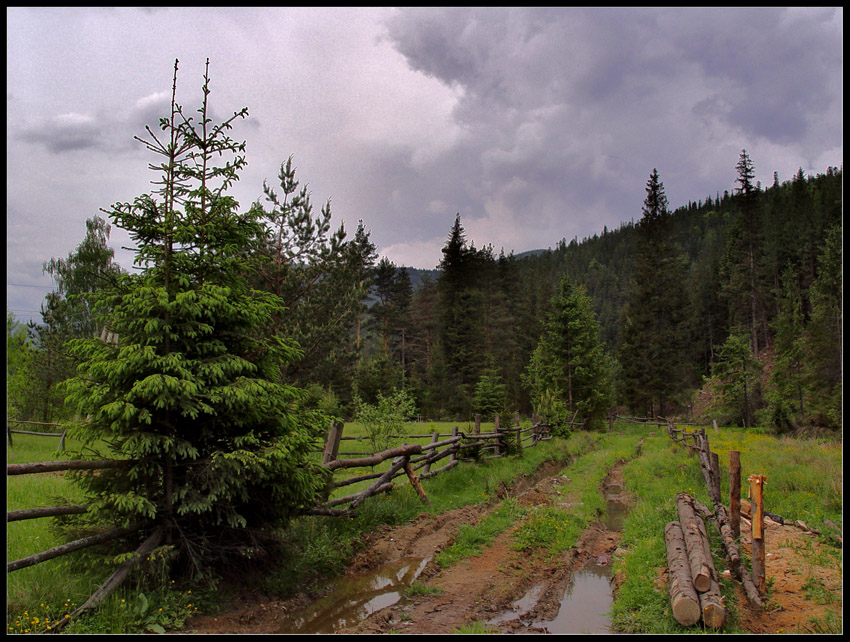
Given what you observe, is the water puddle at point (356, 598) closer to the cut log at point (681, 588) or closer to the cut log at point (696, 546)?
the cut log at point (681, 588)

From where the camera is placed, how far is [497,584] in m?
6.51

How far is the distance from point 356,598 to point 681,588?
3.79 metres

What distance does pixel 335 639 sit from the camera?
4.62 metres

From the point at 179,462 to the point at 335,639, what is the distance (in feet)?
8.74

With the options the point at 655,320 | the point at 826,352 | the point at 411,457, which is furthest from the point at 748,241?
the point at 411,457

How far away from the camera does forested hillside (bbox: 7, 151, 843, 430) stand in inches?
913

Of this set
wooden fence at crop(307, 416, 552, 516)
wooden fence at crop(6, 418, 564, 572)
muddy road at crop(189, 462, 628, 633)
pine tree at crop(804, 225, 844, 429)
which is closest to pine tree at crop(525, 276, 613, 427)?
pine tree at crop(804, 225, 844, 429)

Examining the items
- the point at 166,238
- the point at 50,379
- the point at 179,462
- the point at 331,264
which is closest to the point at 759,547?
the point at 179,462

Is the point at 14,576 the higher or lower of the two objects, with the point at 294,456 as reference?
lower

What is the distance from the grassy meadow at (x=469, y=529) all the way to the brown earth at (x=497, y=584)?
0.23 m

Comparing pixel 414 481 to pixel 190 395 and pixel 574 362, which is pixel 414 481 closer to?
pixel 190 395

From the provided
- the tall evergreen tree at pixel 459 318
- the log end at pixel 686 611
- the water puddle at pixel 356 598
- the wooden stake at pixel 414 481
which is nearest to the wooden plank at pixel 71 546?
the water puddle at pixel 356 598

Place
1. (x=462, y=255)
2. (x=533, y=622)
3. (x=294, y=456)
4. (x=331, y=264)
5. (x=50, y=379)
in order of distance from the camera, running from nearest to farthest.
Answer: (x=533, y=622) < (x=294, y=456) < (x=50, y=379) < (x=331, y=264) < (x=462, y=255)

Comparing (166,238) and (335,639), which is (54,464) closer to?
(166,238)
